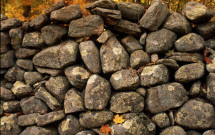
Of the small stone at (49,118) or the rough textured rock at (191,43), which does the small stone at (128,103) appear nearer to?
the small stone at (49,118)

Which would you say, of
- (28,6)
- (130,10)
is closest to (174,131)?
(130,10)

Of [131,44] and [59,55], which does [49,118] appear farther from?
[131,44]

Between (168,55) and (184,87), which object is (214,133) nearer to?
(184,87)

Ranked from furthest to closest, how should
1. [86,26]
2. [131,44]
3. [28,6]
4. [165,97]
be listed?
1. [28,6]
2. [131,44]
3. [86,26]
4. [165,97]

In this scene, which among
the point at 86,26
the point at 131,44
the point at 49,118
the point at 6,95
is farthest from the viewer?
the point at 6,95

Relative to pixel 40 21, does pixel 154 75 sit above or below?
below

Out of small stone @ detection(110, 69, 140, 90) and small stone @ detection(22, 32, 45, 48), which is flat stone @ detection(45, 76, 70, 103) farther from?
small stone @ detection(110, 69, 140, 90)

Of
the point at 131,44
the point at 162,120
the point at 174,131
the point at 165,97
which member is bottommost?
the point at 174,131

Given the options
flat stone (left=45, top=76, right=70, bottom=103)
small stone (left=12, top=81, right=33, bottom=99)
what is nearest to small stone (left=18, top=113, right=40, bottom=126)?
small stone (left=12, top=81, right=33, bottom=99)
